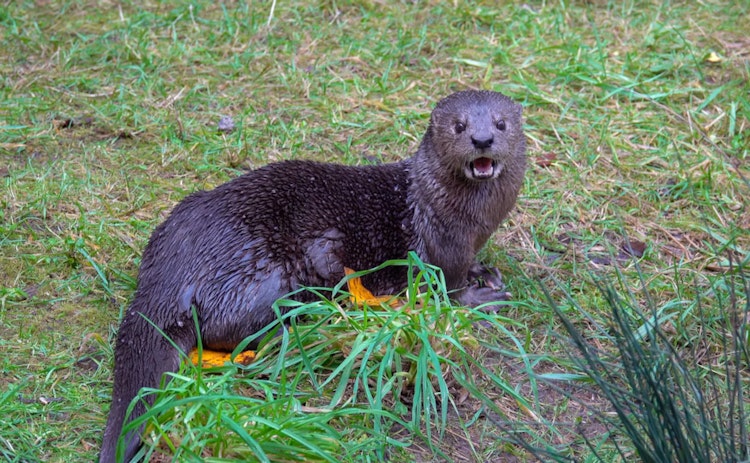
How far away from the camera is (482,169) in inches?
126

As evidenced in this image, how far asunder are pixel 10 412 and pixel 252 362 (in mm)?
712

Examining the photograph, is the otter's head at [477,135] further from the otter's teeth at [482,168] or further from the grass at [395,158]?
the grass at [395,158]

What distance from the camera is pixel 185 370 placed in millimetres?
2699

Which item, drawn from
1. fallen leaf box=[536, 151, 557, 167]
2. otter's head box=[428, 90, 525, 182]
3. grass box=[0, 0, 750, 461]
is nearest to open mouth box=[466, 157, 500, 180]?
otter's head box=[428, 90, 525, 182]

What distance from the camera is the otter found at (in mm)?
2830

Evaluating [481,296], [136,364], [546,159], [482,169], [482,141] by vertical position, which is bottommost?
[481,296]

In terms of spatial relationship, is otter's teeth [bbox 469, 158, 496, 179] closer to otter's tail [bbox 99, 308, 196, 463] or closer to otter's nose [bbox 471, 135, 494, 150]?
otter's nose [bbox 471, 135, 494, 150]

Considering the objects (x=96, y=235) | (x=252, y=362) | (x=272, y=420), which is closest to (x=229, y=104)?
(x=96, y=235)

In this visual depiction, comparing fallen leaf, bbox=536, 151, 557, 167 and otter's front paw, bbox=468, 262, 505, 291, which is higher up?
fallen leaf, bbox=536, 151, 557, 167

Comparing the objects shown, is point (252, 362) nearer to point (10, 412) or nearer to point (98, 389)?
point (98, 389)

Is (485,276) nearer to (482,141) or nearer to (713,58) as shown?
(482,141)

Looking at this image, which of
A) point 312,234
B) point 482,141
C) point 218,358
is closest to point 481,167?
point 482,141

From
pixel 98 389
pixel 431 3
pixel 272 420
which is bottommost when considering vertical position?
pixel 98 389

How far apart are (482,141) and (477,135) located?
3 centimetres
